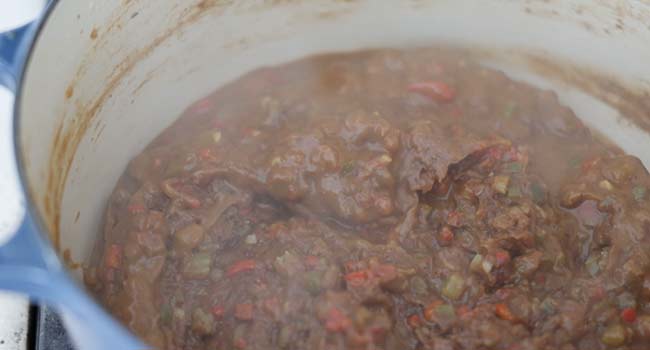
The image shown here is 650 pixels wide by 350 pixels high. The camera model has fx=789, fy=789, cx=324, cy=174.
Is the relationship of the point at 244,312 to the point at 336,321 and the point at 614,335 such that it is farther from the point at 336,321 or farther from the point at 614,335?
the point at 614,335

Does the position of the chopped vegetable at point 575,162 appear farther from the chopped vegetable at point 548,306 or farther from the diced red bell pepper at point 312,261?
the diced red bell pepper at point 312,261

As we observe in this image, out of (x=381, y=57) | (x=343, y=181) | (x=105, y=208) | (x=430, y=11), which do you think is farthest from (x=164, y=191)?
(x=430, y=11)

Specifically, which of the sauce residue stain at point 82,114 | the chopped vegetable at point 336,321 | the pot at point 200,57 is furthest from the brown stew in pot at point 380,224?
the sauce residue stain at point 82,114

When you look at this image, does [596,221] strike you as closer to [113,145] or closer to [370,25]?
[370,25]

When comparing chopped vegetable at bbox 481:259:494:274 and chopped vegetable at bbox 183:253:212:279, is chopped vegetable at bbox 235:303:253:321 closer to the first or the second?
chopped vegetable at bbox 183:253:212:279

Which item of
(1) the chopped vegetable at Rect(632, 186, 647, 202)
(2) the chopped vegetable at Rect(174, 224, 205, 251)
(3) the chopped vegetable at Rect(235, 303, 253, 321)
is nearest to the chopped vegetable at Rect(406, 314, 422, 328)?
(3) the chopped vegetable at Rect(235, 303, 253, 321)

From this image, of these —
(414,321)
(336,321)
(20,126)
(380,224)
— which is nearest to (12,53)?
(20,126)
